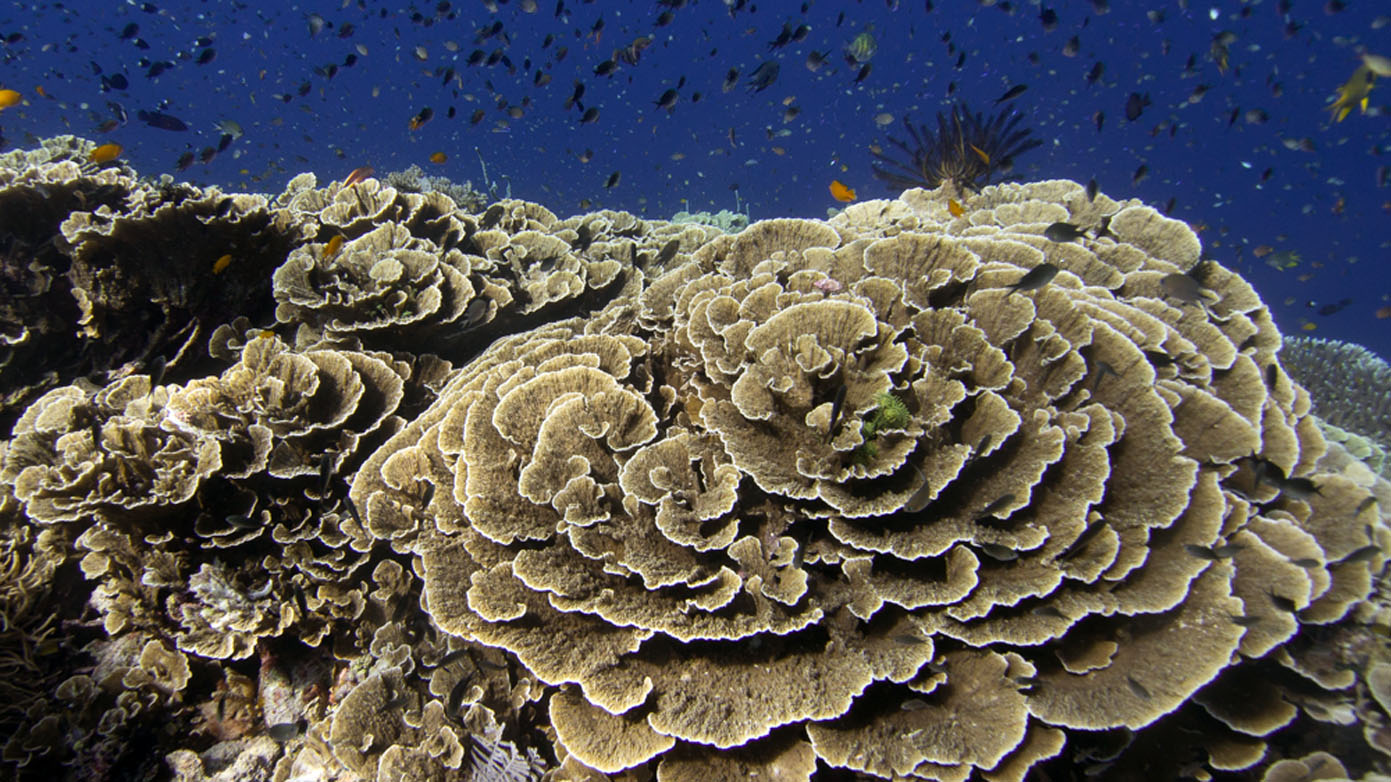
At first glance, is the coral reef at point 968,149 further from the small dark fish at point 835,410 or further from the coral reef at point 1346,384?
the small dark fish at point 835,410

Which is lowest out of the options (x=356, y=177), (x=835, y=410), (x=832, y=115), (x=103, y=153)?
(x=835, y=410)

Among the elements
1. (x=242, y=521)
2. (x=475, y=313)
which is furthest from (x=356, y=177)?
(x=242, y=521)

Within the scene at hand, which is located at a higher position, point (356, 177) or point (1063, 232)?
point (356, 177)

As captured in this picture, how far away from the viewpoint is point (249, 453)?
3432mm

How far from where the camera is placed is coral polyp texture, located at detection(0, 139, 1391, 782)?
8.14ft

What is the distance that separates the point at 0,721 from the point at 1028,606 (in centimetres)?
527

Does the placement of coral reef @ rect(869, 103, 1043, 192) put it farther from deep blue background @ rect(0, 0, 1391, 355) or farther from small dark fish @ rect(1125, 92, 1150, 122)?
deep blue background @ rect(0, 0, 1391, 355)

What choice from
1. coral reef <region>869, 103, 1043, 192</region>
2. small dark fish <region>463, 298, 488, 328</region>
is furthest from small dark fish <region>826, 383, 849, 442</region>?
coral reef <region>869, 103, 1043, 192</region>

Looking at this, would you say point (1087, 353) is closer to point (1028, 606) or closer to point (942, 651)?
point (1028, 606)

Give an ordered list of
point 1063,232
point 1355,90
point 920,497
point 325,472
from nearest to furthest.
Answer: point 920,497, point 325,472, point 1063,232, point 1355,90

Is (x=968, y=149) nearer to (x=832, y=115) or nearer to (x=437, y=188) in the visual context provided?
(x=437, y=188)

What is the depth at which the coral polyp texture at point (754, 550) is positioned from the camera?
2.48 metres

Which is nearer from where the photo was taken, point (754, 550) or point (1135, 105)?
point (754, 550)

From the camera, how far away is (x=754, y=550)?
8.30ft
